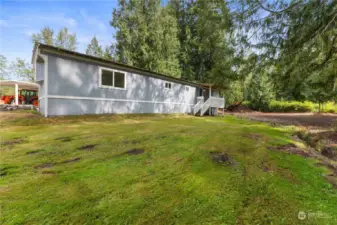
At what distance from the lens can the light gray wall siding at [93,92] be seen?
654cm

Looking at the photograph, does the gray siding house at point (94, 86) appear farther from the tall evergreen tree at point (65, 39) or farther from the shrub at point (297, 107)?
the tall evergreen tree at point (65, 39)

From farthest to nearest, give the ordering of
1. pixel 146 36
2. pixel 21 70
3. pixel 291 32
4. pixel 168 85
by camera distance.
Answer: pixel 21 70 → pixel 146 36 → pixel 168 85 → pixel 291 32

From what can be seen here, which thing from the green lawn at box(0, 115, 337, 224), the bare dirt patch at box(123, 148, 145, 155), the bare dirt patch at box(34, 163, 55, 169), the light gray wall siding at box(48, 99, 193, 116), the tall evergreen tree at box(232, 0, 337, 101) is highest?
the tall evergreen tree at box(232, 0, 337, 101)

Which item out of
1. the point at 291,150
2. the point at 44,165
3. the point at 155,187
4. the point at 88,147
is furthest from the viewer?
the point at 291,150

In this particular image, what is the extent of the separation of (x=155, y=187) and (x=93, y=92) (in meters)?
6.95

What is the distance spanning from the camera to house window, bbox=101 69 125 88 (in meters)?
8.13

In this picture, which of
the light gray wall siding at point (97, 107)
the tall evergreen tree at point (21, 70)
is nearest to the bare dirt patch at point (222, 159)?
the light gray wall siding at point (97, 107)

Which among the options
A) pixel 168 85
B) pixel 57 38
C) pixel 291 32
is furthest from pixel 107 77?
pixel 57 38

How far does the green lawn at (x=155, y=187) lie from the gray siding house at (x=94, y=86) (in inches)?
147

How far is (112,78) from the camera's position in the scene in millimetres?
8484

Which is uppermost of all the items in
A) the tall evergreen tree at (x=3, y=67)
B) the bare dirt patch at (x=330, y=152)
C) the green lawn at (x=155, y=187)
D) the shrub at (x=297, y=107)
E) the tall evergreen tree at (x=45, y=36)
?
the tall evergreen tree at (x=45, y=36)

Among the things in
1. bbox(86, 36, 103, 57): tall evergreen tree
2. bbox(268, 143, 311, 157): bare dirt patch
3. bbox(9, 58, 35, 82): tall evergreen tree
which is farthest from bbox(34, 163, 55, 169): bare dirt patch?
bbox(9, 58, 35, 82): tall evergreen tree

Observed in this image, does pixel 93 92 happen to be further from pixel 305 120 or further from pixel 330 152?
pixel 305 120

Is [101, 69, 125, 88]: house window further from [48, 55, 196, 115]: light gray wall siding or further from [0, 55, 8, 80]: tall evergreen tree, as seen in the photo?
[0, 55, 8, 80]: tall evergreen tree
